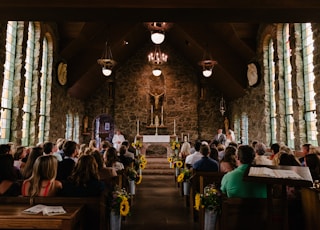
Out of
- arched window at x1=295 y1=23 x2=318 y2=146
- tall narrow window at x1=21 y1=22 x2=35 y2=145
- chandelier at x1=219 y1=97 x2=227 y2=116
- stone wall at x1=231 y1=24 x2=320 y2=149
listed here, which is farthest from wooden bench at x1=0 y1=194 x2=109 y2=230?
chandelier at x1=219 y1=97 x2=227 y2=116

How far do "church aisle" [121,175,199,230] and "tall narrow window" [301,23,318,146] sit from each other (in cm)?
324

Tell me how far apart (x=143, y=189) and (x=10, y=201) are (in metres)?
4.47

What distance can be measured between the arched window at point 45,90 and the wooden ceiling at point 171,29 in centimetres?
73

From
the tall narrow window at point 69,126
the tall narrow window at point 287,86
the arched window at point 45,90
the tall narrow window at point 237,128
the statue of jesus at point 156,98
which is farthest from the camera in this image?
the statue of jesus at point 156,98

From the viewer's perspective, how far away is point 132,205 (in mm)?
5266

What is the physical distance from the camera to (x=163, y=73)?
13.6 metres

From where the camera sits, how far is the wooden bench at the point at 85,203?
8.22ft

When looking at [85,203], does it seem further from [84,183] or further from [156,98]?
[156,98]

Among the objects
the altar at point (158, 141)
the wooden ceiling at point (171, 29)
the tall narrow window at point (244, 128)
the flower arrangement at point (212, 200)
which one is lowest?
the flower arrangement at point (212, 200)

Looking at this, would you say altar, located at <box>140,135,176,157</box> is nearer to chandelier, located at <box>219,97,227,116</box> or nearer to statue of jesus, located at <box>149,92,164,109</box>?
statue of jesus, located at <box>149,92,164,109</box>

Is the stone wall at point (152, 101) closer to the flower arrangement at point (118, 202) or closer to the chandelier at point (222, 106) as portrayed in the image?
the chandelier at point (222, 106)

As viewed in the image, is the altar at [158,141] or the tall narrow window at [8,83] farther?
the altar at [158,141]

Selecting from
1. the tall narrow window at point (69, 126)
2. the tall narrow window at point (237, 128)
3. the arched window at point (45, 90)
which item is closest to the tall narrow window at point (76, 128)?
the tall narrow window at point (69, 126)

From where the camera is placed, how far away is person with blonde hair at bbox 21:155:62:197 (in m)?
2.57
